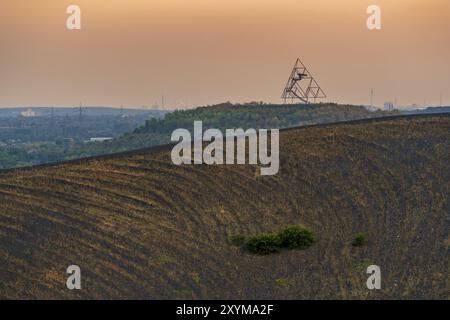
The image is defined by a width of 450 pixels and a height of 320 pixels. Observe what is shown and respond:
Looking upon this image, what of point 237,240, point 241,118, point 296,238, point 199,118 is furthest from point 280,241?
point 199,118

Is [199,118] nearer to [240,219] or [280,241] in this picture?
[240,219]

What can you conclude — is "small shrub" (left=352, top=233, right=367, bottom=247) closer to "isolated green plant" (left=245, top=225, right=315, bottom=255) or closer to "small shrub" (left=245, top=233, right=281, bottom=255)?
"isolated green plant" (left=245, top=225, right=315, bottom=255)

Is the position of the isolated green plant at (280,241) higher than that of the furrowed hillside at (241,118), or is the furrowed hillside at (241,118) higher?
the furrowed hillside at (241,118)

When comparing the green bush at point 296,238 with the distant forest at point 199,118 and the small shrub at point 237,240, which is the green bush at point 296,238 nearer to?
the small shrub at point 237,240

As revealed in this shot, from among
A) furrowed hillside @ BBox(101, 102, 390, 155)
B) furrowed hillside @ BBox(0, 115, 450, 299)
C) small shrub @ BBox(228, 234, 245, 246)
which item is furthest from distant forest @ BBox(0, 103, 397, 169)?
small shrub @ BBox(228, 234, 245, 246)

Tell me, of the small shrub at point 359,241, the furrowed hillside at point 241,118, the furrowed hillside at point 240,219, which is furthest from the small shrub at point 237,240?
the furrowed hillside at point 241,118
